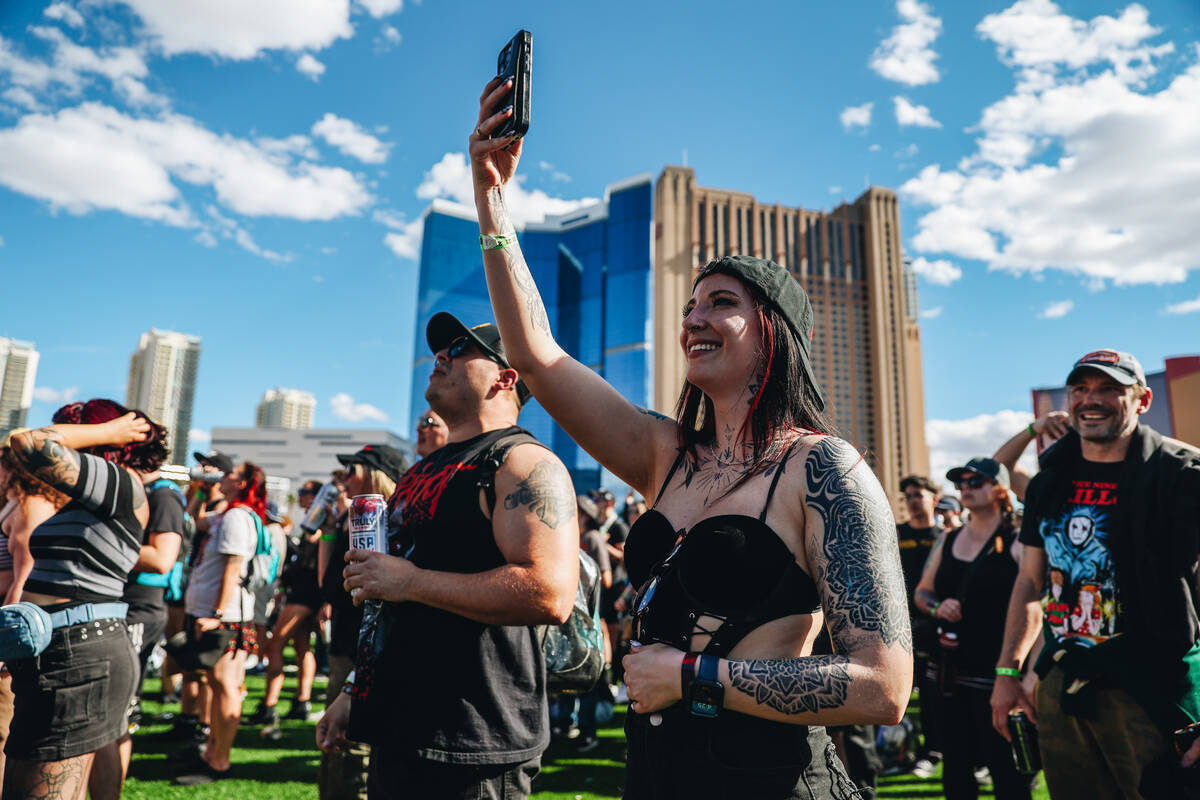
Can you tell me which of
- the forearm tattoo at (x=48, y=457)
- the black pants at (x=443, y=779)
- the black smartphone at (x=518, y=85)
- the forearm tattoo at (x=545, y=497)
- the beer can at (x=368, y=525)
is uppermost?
the black smartphone at (x=518, y=85)

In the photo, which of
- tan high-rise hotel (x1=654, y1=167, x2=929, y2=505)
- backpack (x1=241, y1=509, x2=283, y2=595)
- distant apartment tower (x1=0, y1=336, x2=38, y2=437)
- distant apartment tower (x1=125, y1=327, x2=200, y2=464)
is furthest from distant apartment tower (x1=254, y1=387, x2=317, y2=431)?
backpack (x1=241, y1=509, x2=283, y2=595)

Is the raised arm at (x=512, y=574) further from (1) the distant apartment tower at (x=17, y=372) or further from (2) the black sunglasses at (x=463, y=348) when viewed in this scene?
(1) the distant apartment tower at (x=17, y=372)

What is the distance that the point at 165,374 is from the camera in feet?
396

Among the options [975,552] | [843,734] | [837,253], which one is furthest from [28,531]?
[837,253]

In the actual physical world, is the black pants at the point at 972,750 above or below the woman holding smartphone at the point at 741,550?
below

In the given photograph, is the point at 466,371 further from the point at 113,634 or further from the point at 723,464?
the point at 113,634

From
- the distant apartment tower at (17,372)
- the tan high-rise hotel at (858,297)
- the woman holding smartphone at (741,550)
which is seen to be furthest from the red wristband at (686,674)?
the distant apartment tower at (17,372)

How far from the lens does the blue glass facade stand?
2261 inches

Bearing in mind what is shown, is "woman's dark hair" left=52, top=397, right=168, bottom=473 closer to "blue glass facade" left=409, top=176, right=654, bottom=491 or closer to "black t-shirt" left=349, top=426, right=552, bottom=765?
"black t-shirt" left=349, top=426, right=552, bottom=765

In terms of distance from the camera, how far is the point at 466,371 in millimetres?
2953

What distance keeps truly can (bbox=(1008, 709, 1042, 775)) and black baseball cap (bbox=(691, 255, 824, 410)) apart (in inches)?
121

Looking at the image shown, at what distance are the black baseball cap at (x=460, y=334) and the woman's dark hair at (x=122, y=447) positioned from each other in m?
1.81

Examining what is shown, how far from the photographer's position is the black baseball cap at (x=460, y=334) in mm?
2969

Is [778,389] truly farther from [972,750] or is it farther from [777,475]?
[972,750]
